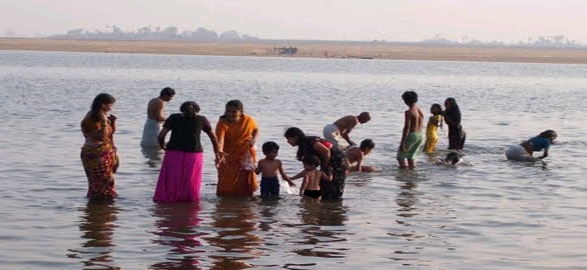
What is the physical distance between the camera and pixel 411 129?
17.3 meters

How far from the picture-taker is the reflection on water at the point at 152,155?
18422 millimetres

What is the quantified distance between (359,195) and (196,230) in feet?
12.2

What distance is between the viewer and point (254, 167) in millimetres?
13688

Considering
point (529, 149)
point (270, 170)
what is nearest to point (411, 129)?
point (529, 149)

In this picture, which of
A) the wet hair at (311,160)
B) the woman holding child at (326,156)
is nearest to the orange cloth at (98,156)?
the woman holding child at (326,156)

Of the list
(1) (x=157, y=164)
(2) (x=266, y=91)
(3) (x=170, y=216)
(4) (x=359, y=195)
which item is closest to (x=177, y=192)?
(3) (x=170, y=216)

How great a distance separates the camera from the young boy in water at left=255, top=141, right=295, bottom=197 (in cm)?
1364

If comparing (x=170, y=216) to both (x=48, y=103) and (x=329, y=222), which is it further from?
(x=48, y=103)

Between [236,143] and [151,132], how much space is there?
6.78 meters

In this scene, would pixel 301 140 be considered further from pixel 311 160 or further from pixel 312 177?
pixel 312 177

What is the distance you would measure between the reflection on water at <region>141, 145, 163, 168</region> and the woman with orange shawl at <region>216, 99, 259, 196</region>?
4.55 meters

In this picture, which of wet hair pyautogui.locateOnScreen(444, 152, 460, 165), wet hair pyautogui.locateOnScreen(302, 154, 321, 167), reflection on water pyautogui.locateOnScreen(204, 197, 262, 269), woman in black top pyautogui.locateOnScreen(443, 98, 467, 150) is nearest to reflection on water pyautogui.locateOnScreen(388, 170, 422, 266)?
wet hair pyautogui.locateOnScreen(302, 154, 321, 167)

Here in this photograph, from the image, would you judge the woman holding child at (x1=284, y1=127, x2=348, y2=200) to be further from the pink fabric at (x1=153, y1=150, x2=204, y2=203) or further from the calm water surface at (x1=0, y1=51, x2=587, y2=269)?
the pink fabric at (x1=153, y1=150, x2=204, y2=203)

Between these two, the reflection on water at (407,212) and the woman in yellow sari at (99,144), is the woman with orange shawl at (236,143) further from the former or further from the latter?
the reflection on water at (407,212)
